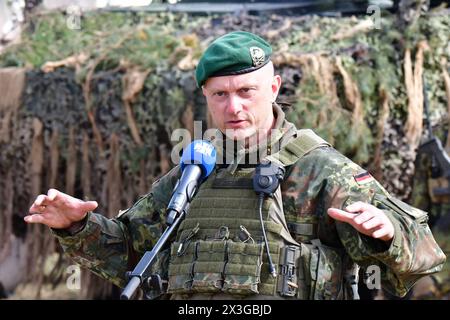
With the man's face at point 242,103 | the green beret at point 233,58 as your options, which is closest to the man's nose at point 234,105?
the man's face at point 242,103

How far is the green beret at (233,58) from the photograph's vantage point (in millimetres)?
3229

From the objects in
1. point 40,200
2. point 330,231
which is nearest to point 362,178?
point 330,231

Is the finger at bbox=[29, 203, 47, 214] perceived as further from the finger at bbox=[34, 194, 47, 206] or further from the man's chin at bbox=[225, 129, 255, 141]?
the man's chin at bbox=[225, 129, 255, 141]

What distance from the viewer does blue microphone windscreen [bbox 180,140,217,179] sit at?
10.2 feet

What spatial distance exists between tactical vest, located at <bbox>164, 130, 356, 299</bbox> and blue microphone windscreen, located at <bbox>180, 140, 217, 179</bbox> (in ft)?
0.38

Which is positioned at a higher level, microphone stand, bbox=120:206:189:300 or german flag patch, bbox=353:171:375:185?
german flag patch, bbox=353:171:375:185

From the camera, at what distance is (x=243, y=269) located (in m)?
3.07

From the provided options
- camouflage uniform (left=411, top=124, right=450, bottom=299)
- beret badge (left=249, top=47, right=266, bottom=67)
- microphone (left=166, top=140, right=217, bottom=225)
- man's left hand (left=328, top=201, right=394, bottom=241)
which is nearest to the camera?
man's left hand (left=328, top=201, right=394, bottom=241)

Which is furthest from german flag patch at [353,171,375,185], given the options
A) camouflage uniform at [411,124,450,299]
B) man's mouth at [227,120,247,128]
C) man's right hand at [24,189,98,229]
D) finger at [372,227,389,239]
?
camouflage uniform at [411,124,450,299]

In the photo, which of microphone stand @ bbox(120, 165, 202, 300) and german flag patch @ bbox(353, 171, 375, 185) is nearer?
A: microphone stand @ bbox(120, 165, 202, 300)

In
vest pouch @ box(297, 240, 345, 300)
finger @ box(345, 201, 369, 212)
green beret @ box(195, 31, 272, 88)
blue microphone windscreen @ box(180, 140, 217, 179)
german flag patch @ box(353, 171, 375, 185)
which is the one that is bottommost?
vest pouch @ box(297, 240, 345, 300)

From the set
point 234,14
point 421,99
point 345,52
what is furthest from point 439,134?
point 234,14

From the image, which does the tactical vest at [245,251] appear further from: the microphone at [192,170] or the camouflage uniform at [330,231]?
the microphone at [192,170]
